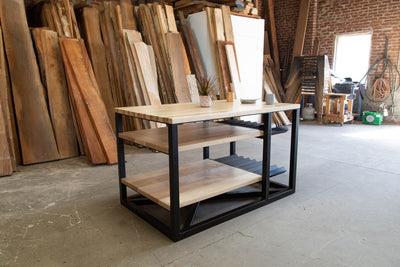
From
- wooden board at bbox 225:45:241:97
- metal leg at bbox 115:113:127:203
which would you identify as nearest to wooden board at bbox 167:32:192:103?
wooden board at bbox 225:45:241:97

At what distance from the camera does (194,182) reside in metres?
2.32

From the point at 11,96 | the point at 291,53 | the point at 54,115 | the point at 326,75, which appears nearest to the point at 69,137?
the point at 54,115

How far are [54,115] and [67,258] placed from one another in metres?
2.54

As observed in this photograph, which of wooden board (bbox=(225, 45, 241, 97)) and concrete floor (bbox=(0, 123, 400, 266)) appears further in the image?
wooden board (bbox=(225, 45, 241, 97))

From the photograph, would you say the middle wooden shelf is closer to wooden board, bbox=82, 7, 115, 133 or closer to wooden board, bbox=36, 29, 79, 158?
wooden board, bbox=36, 29, 79, 158

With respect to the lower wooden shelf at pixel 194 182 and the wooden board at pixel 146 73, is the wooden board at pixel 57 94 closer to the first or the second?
the wooden board at pixel 146 73

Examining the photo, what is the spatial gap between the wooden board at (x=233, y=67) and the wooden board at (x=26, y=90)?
2.85 m

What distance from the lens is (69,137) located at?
393 centimetres

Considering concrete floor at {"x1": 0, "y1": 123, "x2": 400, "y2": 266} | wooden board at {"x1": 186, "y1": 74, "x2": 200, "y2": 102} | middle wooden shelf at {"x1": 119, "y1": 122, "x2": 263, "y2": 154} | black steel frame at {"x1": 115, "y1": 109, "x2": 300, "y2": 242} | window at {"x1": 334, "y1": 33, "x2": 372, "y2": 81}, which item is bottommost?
concrete floor at {"x1": 0, "y1": 123, "x2": 400, "y2": 266}

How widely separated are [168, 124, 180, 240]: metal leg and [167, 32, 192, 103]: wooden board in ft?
8.62

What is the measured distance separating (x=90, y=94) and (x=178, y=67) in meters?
1.39

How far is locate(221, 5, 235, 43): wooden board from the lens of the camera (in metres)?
5.09

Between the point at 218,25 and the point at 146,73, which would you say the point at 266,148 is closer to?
the point at 146,73

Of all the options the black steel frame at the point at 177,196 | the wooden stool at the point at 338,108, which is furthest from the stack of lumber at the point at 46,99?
the wooden stool at the point at 338,108
